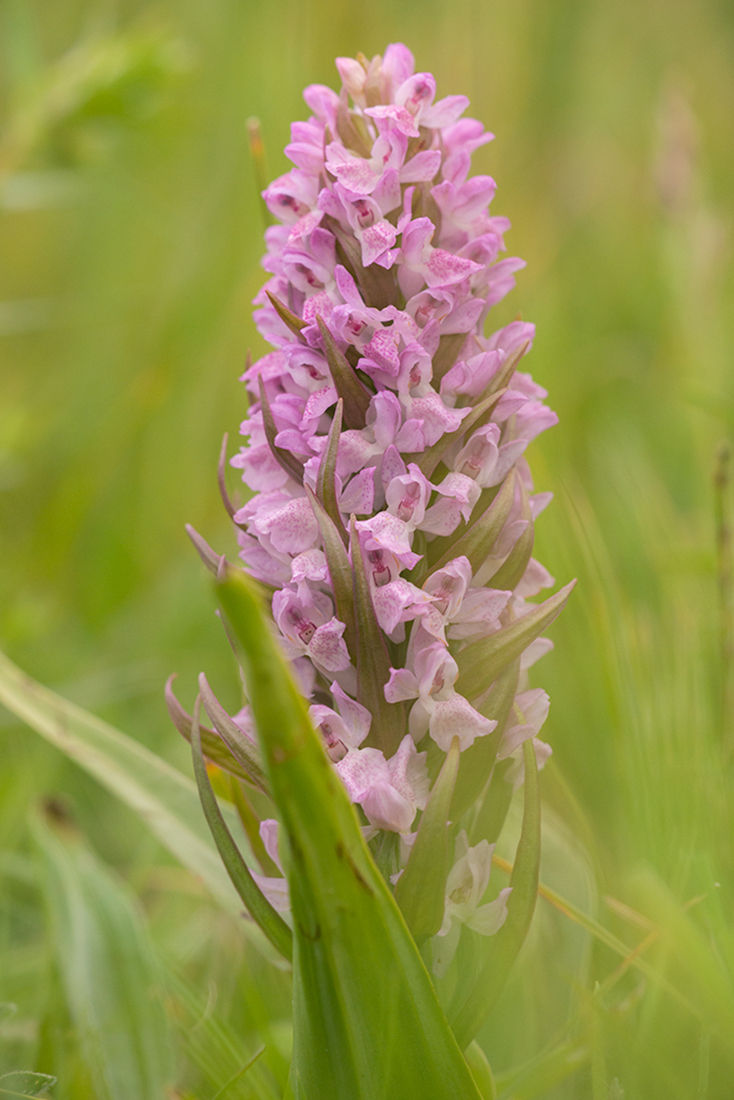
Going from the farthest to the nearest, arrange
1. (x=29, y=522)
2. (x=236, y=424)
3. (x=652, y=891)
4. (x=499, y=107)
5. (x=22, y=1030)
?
(x=499, y=107), (x=236, y=424), (x=29, y=522), (x=22, y=1030), (x=652, y=891)

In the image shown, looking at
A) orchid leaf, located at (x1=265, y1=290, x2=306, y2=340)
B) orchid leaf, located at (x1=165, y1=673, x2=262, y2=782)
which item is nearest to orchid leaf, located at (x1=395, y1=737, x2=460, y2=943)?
orchid leaf, located at (x1=165, y1=673, x2=262, y2=782)

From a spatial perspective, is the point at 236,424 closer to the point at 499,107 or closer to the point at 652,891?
the point at 499,107

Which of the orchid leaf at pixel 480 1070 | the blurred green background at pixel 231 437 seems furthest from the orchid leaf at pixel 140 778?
the orchid leaf at pixel 480 1070

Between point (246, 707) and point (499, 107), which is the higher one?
point (499, 107)

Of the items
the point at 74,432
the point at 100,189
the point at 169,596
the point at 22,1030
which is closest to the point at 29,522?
the point at 74,432

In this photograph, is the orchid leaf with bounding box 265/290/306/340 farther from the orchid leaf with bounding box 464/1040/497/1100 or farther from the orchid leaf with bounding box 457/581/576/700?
the orchid leaf with bounding box 464/1040/497/1100

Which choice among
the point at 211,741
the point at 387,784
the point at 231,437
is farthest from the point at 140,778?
the point at 231,437

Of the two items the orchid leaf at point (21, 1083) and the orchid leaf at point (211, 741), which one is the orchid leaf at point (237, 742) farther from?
the orchid leaf at point (21, 1083)

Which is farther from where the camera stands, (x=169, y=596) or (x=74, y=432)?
(x=74, y=432)
